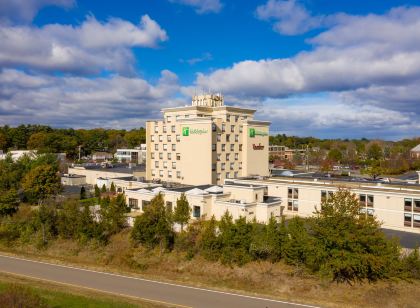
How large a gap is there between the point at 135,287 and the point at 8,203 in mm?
26403

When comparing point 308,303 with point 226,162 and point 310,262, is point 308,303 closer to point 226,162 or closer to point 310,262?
point 310,262

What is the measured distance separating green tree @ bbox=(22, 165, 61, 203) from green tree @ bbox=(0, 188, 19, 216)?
17.1 feet

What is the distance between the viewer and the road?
71.8 ft

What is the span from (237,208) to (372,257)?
1614 centimetres

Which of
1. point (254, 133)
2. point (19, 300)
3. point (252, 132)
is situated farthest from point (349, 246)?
point (254, 133)

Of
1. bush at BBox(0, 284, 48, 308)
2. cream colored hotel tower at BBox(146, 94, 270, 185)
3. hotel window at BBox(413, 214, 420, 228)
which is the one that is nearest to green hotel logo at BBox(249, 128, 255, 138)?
cream colored hotel tower at BBox(146, 94, 270, 185)

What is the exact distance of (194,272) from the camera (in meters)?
29.6

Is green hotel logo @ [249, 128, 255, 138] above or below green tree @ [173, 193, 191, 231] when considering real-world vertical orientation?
above

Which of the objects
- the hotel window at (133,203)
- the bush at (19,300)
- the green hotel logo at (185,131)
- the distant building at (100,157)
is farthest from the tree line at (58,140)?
the bush at (19,300)

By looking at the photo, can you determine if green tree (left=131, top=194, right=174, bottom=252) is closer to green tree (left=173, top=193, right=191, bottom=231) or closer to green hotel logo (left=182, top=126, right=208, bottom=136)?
green tree (left=173, top=193, right=191, bottom=231)

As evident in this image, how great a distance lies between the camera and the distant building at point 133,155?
113 m

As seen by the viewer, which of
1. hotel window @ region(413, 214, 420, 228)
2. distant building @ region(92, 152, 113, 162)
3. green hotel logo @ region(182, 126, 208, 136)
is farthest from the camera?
distant building @ region(92, 152, 113, 162)

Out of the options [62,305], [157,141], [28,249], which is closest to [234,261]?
[62,305]

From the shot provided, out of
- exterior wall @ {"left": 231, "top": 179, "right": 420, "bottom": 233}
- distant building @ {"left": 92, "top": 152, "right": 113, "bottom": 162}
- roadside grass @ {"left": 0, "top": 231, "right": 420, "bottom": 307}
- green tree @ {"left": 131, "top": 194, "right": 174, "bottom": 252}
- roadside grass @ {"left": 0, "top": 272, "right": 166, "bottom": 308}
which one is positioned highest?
distant building @ {"left": 92, "top": 152, "right": 113, "bottom": 162}
